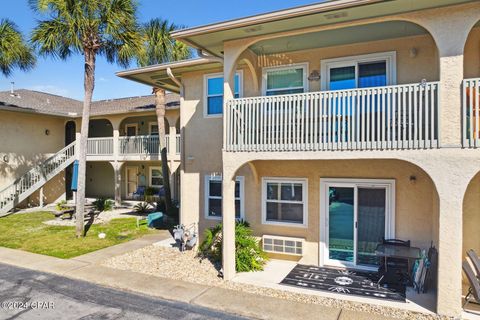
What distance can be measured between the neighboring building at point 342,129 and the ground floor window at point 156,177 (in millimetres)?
12814

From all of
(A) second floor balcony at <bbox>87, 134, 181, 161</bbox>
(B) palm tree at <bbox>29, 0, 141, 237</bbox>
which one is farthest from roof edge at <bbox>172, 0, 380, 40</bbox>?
(A) second floor balcony at <bbox>87, 134, 181, 161</bbox>

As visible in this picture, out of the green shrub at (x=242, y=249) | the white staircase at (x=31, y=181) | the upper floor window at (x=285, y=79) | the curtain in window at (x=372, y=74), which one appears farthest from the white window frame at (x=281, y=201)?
the white staircase at (x=31, y=181)

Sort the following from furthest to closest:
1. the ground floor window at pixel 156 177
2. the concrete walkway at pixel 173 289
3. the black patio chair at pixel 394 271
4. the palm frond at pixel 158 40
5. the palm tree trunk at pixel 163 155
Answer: the ground floor window at pixel 156 177
the palm frond at pixel 158 40
the palm tree trunk at pixel 163 155
the black patio chair at pixel 394 271
the concrete walkway at pixel 173 289

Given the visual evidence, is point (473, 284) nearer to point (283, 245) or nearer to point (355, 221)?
point (355, 221)

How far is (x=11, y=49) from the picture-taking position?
17.5 metres

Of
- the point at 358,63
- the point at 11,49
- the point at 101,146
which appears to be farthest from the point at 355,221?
the point at 11,49

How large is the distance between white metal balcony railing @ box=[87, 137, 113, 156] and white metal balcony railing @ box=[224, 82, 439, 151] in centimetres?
1559

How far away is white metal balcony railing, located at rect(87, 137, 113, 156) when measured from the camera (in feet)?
71.7

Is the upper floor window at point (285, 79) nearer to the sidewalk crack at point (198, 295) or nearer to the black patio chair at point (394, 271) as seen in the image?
the black patio chair at point (394, 271)

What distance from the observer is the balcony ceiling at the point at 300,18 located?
264 inches

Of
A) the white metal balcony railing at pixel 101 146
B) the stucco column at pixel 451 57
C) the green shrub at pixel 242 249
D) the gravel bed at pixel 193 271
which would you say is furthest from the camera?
the white metal balcony railing at pixel 101 146

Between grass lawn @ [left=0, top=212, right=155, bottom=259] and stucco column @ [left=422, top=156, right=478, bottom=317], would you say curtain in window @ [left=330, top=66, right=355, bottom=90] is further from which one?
grass lawn @ [left=0, top=212, right=155, bottom=259]

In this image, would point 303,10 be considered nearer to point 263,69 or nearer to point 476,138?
point 263,69

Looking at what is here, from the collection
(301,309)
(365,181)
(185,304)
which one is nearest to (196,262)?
(185,304)
